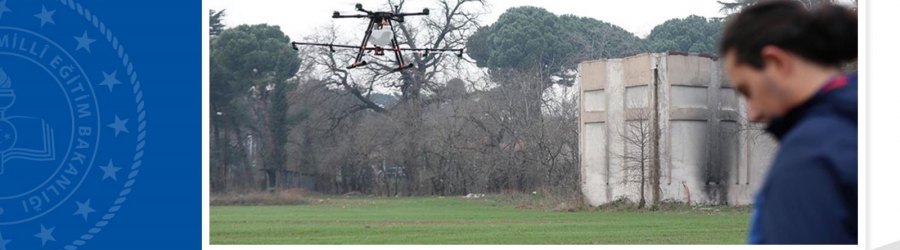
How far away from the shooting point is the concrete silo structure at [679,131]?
47.2 ft

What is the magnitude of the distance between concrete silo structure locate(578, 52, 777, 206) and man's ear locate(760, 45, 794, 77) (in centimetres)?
1329

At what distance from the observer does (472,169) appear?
773 inches

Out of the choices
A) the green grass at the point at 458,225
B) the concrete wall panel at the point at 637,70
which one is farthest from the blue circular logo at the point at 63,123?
the concrete wall panel at the point at 637,70

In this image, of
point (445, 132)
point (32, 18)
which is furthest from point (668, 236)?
point (445, 132)

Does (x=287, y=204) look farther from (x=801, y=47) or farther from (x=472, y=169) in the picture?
(x=801, y=47)

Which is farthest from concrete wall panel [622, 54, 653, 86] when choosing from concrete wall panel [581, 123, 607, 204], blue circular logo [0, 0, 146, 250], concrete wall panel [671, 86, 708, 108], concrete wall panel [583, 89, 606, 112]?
blue circular logo [0, 0, 146, 250]

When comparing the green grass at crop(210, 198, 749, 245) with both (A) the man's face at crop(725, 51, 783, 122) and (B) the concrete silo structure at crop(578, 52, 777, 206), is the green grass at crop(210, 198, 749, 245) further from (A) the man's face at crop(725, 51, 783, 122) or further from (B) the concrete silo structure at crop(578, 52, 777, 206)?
(A) the man's face at crop(725, 51, 783, 122)

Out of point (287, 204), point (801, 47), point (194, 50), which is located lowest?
point (287, 204)

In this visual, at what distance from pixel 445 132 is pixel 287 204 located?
5.24m

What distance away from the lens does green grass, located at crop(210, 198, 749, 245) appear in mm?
9984

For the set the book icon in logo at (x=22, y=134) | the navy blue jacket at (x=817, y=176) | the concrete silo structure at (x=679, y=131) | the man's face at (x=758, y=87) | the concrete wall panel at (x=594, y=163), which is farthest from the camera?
the concrete wall panel at (x=594, y=163)

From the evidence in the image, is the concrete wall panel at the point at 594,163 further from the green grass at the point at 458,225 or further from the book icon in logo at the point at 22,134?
the book icon in logo at the point at 22,134

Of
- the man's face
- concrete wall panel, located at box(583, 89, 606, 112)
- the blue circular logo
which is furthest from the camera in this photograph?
concrete wall panel, located at box(583, 89, 606, 112)

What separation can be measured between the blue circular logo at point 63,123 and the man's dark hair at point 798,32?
248 inches
